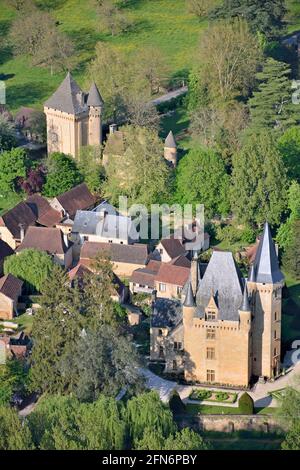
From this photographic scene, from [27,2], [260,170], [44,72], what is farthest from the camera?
[27,2]

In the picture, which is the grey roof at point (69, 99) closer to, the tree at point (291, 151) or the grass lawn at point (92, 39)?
the grass lawn at point (92, 39)

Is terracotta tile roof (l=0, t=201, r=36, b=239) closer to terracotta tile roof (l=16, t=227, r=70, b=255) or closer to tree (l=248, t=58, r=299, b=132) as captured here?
terracotta tile roof (l=16, t=227, r=70, b=255)

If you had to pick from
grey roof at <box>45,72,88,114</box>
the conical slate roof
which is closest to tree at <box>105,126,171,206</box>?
the conical slate roof

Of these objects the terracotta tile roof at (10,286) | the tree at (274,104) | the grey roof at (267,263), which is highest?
the grey roof at (267,263)

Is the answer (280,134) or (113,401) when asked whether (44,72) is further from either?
(113,401)

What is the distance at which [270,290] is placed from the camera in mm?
85750

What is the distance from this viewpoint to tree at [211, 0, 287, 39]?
13000 centimetres

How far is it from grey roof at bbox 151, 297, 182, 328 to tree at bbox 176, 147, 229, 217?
17.9m

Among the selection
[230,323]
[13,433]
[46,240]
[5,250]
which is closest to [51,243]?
[46,240]

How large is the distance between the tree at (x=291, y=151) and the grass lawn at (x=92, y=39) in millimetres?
23228

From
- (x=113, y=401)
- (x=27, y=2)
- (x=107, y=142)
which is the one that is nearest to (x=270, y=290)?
(x=113, y=401)

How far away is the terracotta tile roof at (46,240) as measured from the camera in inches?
3971

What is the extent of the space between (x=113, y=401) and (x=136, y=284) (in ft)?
63.0

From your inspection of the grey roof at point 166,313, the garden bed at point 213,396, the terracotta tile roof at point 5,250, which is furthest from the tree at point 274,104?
the garden bed at point 213,396
